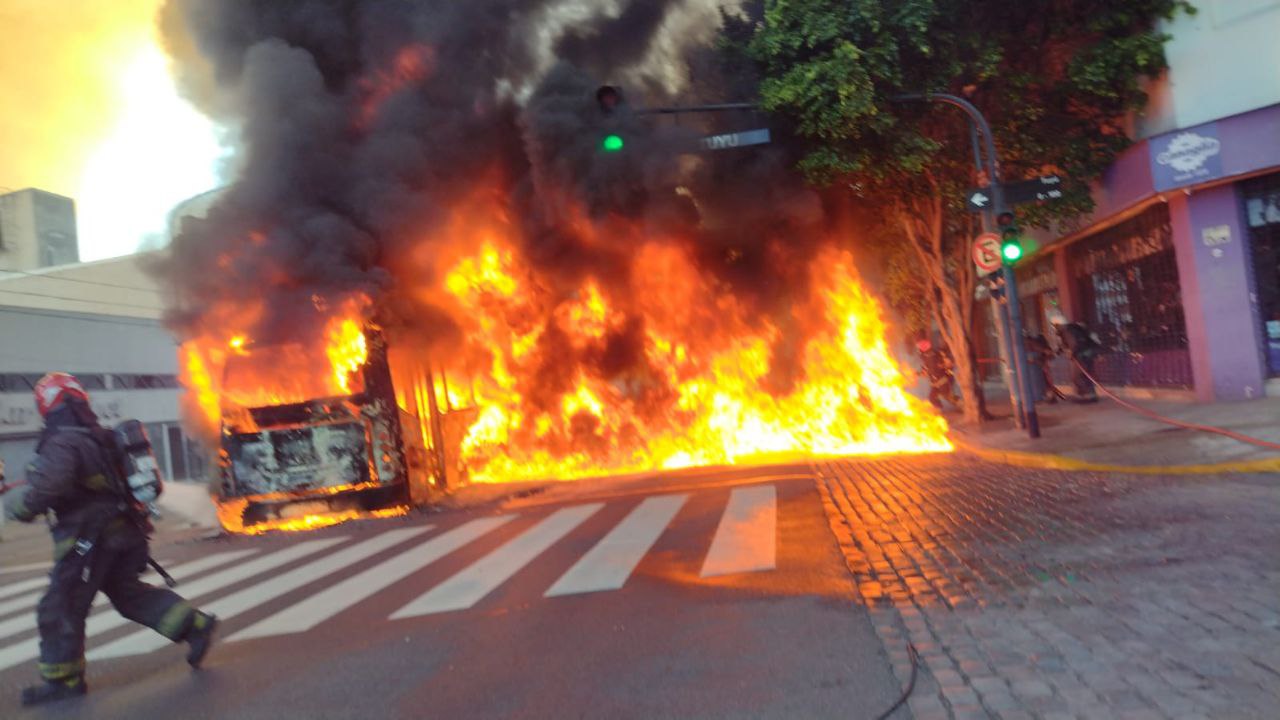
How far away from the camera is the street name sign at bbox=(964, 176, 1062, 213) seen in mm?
11984

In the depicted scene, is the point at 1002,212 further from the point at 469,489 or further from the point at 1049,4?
the point at 469,489

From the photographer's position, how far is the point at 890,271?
21047 mm

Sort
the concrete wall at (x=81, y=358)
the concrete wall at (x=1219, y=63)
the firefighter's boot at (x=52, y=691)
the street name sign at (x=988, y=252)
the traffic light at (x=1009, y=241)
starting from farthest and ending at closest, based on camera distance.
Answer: the concrete wall at (x=81, y=358) → the street name sign at (x=988, y=252) → the concrete wall at (x=1219, y=63) → the traffic light at (x=1009, y=241) → the firefighter's boot at (x=52, y=691)

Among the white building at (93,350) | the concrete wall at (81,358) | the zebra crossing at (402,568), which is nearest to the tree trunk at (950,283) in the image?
the zebra crossing at (402,568)

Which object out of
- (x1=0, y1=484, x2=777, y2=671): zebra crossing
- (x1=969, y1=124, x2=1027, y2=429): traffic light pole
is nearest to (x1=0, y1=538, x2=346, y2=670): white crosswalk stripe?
(x1=0, y1=484, x2=777, y2=671): zebra crossing

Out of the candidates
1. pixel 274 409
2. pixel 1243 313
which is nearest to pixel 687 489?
pixel 274 409

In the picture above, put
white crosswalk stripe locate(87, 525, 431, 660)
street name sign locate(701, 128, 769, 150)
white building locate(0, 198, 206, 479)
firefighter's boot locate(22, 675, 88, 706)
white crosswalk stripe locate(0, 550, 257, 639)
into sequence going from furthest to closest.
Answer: white building locate(0, 198, 206, 479)
street name sign locate(701, 128, 769, 150)
white crosswalk stripe locate(0, 550, 257, 639)
white crosswalk stripe locate(87, 525, 431, 660)
firefighter's boot locate(22, 675, 88, 706)

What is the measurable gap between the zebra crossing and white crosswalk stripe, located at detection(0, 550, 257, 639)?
17 mm

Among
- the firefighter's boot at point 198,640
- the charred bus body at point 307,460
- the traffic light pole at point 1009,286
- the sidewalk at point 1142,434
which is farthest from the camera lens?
the traffic light pole at point 1009,286

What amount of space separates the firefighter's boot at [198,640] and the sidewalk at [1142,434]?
8658 millimetres

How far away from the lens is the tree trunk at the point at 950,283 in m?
15.8

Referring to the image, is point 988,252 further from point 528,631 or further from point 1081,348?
point 528,631

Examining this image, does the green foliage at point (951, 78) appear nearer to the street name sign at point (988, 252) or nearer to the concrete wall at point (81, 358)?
the street name sign at point (988, 252)

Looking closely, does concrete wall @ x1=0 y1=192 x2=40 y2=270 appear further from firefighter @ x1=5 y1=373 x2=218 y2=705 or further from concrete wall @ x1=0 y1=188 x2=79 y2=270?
firefighter @ x1=5 y1=373 x2=218 y2=705
